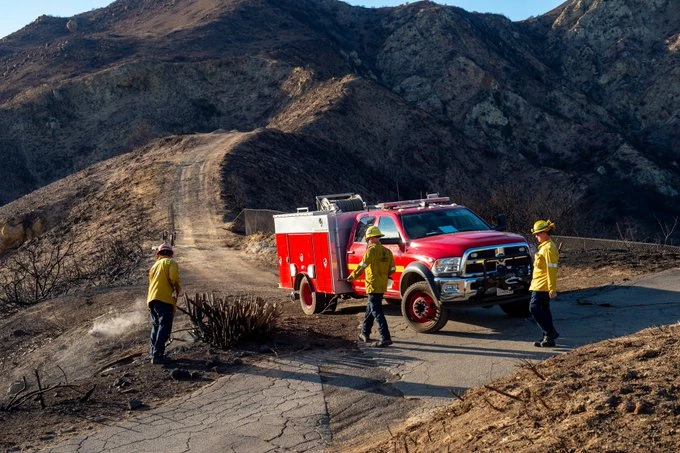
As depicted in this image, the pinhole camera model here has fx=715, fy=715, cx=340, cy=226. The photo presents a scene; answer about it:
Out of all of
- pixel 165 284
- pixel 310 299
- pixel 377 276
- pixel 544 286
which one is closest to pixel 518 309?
pixel 544 286

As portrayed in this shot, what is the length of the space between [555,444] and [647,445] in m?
0.54

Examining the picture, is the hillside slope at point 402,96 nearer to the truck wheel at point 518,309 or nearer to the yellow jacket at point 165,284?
the truck wheel at point 518,309

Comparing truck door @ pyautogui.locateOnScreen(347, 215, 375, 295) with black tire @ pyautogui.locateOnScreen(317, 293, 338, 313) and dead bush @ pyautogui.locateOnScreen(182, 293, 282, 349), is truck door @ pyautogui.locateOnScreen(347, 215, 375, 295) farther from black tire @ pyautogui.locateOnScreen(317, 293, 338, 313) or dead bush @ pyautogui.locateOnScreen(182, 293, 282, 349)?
dead bush @ pyautogui.locateOnScreen(182, 293, 282, 349)

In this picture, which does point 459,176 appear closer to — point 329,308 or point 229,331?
point 329,308

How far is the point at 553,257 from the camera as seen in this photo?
9031mm

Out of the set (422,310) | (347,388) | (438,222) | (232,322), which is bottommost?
(347,388)

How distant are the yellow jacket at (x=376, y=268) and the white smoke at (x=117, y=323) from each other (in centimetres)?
596

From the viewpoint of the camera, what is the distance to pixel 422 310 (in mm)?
10758

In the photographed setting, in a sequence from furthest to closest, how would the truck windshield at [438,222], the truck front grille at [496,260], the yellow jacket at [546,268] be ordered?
the truck windshield at [438,222] → the truck front grille at [496,260] → the yellow jacket at [546,268]

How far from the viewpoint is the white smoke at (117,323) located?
→ 13.8m

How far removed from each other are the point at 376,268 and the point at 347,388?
2198 mm

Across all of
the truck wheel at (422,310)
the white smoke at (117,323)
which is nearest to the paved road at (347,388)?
the truck wheel at (422,310)

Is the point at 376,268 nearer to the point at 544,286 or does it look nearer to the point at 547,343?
the point at 544,286

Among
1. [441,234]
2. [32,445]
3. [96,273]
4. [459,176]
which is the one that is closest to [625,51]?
[459,176]
